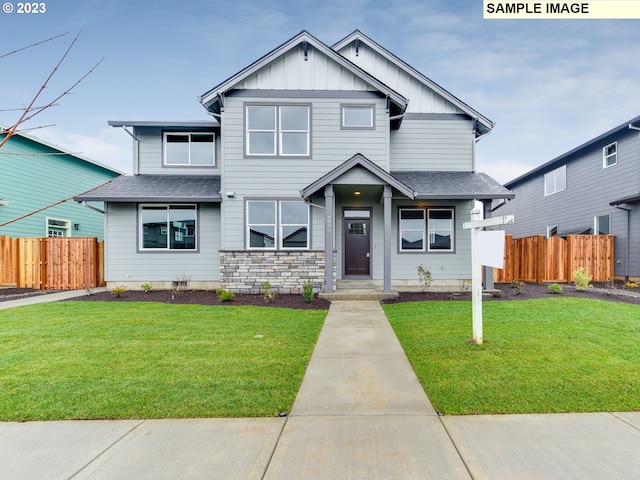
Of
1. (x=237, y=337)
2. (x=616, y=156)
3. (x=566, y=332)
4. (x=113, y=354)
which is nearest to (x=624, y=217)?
(x=616, y=156)

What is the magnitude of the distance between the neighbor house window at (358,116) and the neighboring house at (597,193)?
5.85m

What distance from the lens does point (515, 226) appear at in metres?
23.6

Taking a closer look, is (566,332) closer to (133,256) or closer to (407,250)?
(407,250)

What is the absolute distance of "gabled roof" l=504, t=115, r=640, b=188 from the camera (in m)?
13.5

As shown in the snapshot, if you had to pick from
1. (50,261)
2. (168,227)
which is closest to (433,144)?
(168,227)

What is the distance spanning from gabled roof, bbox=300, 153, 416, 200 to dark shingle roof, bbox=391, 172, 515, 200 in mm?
900

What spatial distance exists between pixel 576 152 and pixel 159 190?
1962cm

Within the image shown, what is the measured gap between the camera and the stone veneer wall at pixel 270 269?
35.4ft

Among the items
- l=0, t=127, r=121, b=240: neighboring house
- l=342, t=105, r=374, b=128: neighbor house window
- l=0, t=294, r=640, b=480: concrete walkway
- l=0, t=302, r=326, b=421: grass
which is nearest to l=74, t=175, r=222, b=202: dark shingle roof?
l=0, t=127, r=121, b=240: neighboring house

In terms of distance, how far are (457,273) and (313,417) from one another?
32.7ft

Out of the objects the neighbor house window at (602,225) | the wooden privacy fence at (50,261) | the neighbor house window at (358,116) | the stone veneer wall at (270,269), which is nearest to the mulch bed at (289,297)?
the stone veneer wall at (270,269)

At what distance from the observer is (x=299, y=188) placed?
1114 cm

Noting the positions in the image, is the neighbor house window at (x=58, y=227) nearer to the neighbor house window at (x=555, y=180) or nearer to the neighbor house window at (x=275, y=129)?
the neighbor house window at (x=275, y=129)

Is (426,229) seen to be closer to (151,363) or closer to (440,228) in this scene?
(440,228)
